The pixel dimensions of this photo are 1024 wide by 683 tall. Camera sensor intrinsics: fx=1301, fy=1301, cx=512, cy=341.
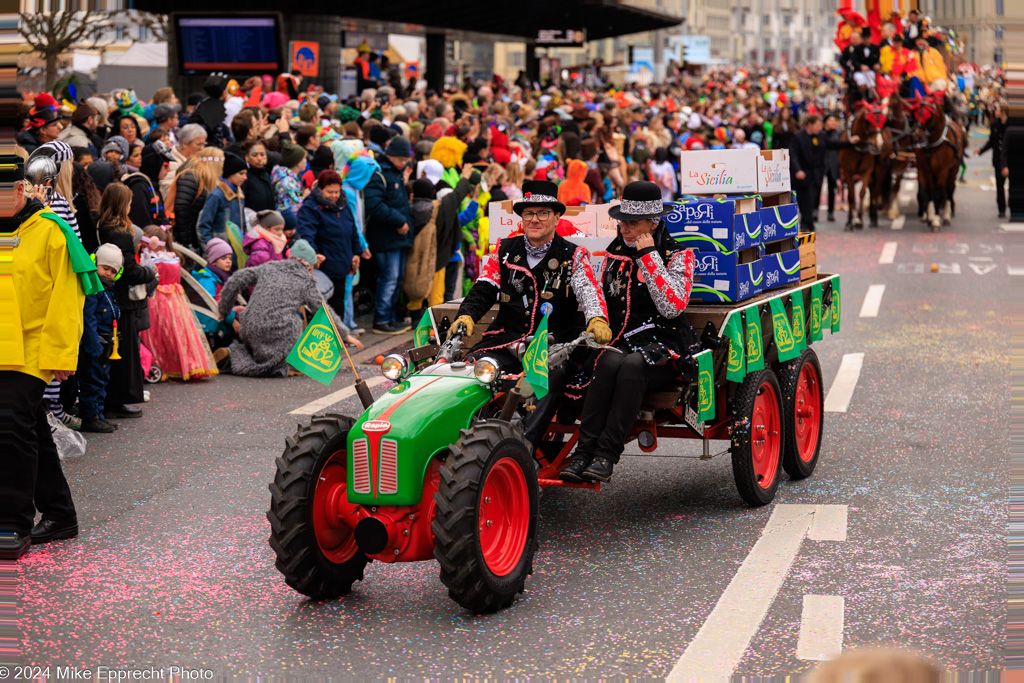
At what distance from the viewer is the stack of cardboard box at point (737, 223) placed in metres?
7.45

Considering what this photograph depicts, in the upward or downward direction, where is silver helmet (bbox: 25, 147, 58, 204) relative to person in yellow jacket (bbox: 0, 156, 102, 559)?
upward

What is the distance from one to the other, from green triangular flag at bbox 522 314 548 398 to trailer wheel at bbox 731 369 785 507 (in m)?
1.54

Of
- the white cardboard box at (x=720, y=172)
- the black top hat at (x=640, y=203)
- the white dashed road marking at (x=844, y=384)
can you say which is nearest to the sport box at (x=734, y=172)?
the white cardboard box at (x=720, y=172)

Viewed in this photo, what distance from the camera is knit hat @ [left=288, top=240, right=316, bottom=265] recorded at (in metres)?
11.5

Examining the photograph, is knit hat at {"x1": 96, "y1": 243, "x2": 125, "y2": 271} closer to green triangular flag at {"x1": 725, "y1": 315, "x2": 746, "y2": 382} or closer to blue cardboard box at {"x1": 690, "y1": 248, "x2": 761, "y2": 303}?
blue cardboard box at {"x1": 690, "y1": 248, "x2": 761, "y2": 303}

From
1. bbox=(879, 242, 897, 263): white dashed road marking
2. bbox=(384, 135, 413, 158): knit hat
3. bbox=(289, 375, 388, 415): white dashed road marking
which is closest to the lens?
bbox=(289, 375, 388, 415): white dashed road marking

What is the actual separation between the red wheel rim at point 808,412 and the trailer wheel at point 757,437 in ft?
1.73

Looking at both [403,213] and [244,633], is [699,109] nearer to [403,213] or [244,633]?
[403,213]

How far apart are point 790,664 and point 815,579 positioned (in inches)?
44.2

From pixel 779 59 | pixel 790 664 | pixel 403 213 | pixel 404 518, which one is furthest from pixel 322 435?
pixel 779 59

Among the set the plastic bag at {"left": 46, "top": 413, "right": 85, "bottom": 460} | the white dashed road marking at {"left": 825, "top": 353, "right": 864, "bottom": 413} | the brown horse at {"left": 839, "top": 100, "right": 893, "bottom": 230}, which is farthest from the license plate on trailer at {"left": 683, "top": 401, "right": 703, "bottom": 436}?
the brown horse at {"left": 839, "top": 100, "right": 893, "bottom": 230}

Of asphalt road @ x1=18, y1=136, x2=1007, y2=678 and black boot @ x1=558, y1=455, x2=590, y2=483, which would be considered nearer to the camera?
asphalt road @ x1=18, y1=136, x2=1007, y2=678

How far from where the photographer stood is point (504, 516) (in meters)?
5.92

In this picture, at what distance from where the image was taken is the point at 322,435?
5762 mm
